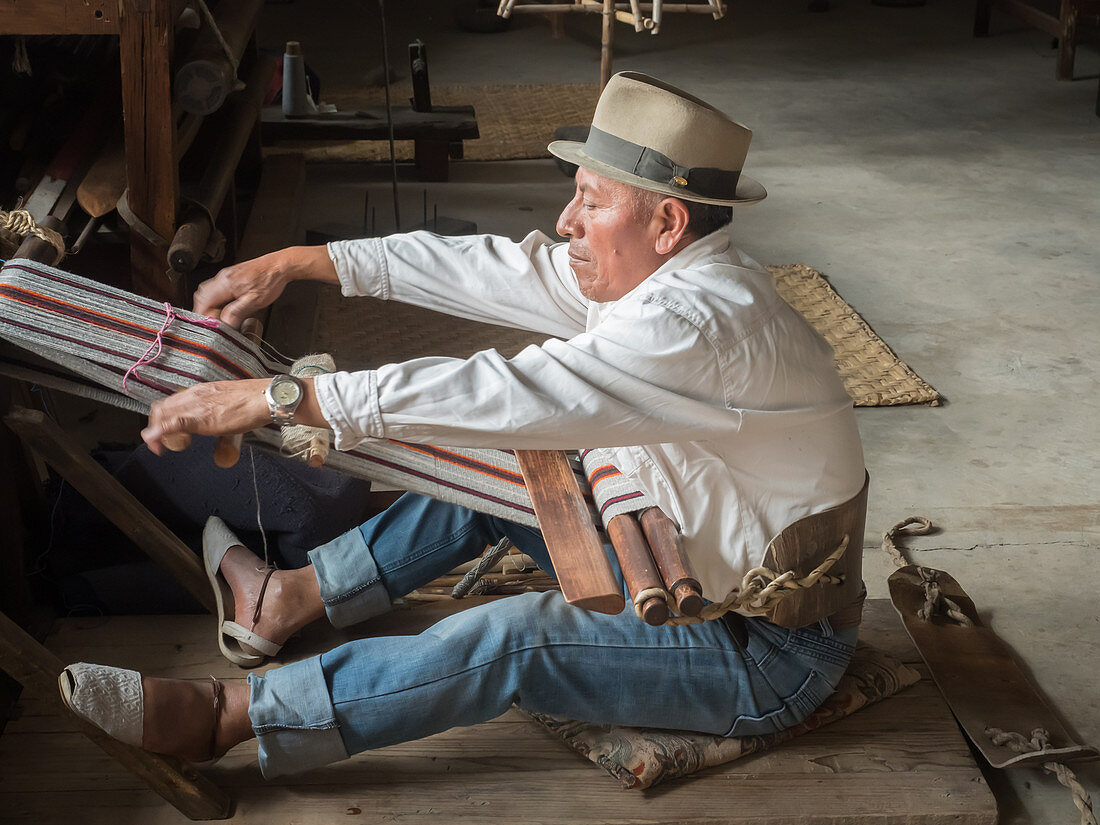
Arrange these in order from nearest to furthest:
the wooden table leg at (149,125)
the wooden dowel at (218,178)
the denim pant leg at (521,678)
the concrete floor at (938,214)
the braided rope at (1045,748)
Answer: the denim pant leg at (521,678), the braided rope at (1045,748), the wooden table leg at (149,125), the wooden dowel at (218,178), the concrete floor at (938,214)

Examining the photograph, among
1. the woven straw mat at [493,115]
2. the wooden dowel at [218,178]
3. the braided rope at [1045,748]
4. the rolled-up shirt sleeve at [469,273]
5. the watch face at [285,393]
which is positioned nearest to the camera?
the watch face at [285,393]

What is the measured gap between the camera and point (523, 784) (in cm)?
177

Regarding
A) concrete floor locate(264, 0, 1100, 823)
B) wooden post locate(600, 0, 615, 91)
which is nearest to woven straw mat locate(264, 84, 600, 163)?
concrete floor locate(264, 0, 1100, 823)

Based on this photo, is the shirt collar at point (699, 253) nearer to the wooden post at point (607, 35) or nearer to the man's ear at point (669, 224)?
the man's ear at point (669, 224)

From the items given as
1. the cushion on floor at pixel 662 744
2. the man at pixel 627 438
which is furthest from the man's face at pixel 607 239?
the cushion on floor at pixel 662 744

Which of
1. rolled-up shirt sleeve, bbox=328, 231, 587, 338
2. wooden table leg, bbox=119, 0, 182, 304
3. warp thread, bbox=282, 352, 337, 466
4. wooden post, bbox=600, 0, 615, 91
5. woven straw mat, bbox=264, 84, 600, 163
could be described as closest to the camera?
warp thread, bbox=282, 352, 337, 466

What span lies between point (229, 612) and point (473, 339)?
1869 mm

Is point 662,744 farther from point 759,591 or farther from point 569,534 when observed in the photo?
point 569,534

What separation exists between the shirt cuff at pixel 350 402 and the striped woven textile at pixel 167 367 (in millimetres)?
338

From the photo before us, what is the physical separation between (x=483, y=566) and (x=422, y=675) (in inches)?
23.4

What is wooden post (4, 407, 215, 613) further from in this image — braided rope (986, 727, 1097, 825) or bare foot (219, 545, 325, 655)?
braided rope (986, 727, 1097, 825)

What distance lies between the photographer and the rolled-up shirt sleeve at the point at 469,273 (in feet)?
6.38

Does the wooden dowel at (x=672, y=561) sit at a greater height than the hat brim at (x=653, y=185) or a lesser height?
lesser

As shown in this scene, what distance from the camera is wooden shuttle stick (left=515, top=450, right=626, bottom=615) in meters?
1.44
